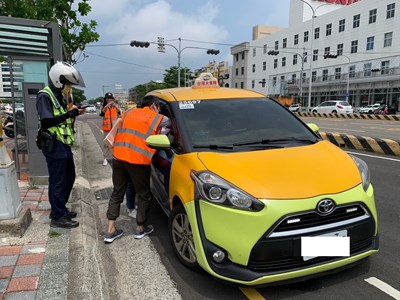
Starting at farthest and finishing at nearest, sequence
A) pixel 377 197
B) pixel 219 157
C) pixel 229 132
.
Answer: pixel 377 197 → pixel 229 132 → pixel 219 157

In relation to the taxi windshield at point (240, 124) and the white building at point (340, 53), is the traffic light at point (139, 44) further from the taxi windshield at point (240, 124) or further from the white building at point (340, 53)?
the taxi windshield at point (240, 124)

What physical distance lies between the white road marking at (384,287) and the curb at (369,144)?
7.06 m

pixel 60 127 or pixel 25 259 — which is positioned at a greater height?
pixel 60 127

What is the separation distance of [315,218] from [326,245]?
22cm

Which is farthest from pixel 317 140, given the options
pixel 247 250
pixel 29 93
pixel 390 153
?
pixel 390 153

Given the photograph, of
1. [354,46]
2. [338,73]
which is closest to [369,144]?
[354,46]

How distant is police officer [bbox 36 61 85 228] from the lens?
367cm

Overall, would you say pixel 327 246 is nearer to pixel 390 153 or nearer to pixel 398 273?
pixel 398 273

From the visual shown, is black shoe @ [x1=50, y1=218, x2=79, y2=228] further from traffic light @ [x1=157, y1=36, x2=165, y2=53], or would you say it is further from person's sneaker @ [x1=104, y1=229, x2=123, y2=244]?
traffic light @ [x1=157, y1=36, x2=165, y2=53]

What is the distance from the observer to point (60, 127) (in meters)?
3.83

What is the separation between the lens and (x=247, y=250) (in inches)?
96.5

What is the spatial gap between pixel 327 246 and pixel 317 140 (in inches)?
53.3

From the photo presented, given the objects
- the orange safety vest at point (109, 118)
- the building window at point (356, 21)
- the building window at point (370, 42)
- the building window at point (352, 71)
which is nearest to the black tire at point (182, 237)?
the orange safety vest at point (109, 118)

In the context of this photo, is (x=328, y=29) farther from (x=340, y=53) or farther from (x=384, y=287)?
(x=384, y=287)
